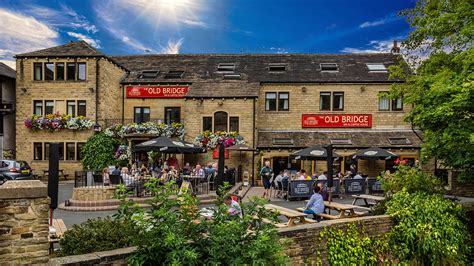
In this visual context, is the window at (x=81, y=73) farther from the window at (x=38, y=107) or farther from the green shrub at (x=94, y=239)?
the green shrub at (x=94, y=239)

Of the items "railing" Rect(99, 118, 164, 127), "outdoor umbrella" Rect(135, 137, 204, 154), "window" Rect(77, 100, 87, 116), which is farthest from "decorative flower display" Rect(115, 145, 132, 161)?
"outdoor umbrella" Rect(135, 137, 204, 154)

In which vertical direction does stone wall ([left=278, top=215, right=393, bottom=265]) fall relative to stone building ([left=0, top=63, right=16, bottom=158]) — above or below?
below

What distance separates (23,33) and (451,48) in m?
26.8

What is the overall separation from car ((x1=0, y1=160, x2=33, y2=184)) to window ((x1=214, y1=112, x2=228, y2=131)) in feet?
36.7

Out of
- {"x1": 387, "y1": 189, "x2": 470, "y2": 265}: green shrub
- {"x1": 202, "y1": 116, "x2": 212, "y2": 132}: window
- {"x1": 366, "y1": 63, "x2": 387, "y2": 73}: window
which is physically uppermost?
{"x1": 366, "y1": 63, "x2": 387, "y2": 73}: window

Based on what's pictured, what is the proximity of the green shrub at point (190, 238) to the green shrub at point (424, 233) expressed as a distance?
4.63 m

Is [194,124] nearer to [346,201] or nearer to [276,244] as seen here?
[346,201]

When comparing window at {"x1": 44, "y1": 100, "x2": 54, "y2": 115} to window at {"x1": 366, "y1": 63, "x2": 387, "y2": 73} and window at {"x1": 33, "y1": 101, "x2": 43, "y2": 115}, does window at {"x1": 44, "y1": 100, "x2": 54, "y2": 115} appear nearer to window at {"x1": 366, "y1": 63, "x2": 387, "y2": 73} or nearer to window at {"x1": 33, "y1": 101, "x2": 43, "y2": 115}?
window at {"x1": 33, "y1": 101, "x2": 43, "y2": 115}

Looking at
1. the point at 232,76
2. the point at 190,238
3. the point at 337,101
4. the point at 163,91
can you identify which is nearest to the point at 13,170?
the point at 163,91

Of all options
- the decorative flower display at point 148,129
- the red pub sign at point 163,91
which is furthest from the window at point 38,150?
the red pub sign at point 163,91

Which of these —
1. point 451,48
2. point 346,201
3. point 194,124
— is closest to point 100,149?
point 194,124

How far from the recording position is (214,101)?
69.2ft

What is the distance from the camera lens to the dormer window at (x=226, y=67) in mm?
25000

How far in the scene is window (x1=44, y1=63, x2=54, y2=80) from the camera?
22.0m
